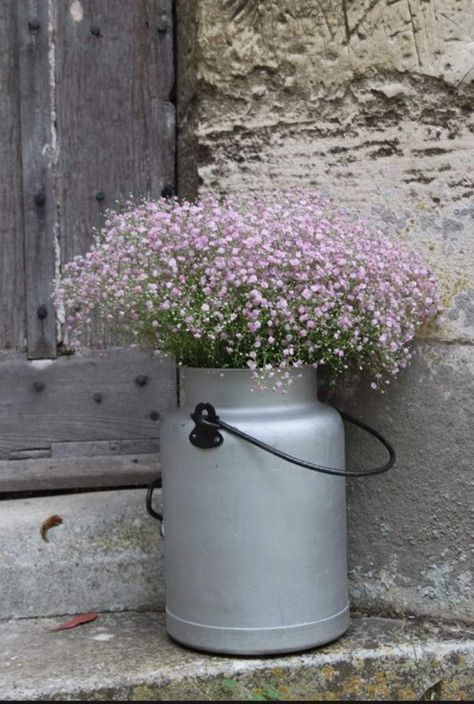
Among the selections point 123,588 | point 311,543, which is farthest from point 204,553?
point 123,588

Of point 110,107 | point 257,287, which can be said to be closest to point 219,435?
point 257,287

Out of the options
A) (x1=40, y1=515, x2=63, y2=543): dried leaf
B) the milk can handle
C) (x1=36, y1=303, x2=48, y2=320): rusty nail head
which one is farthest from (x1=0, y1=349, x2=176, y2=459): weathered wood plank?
the milk can handle

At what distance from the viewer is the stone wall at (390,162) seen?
6.66ft

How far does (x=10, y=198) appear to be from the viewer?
2342mm

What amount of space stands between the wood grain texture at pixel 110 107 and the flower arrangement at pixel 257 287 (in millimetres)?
421

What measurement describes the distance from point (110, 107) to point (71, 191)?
22cm

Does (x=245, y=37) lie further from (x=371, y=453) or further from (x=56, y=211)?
(x=371, y=453)

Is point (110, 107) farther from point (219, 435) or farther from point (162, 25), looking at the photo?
point (219, 435)

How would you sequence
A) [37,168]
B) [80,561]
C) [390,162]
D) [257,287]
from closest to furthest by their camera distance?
[257,287] < [390,162] < [80,561] < [37,168]

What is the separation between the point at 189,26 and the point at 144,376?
817mm

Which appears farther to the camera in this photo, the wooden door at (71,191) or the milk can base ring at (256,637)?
the wooden door at (71,191)

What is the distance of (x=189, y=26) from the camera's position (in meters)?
2.21

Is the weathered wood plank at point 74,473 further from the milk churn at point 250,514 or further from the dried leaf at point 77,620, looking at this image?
the milk churn at point 250,514

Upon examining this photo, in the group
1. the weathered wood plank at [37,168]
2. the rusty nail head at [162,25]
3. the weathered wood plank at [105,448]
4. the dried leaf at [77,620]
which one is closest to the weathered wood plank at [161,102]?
the rusty nail head at [162,25]
